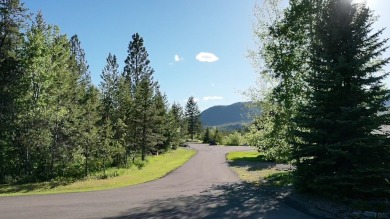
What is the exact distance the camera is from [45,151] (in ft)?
102

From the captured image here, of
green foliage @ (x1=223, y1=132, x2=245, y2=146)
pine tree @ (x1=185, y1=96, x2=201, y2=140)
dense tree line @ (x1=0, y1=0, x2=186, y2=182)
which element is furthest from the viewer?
pine tree @ (x1=185, y1=96, x2=201, y2=140)

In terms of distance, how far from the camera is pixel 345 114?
543 inches

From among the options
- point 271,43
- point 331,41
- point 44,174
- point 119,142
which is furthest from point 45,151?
point 331,41

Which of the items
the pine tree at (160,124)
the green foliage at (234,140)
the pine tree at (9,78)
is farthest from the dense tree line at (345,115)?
the green foliage at (234,140)

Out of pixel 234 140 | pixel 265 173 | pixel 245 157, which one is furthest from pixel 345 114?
pixel 234 140

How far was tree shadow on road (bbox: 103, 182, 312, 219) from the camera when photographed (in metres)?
13.0

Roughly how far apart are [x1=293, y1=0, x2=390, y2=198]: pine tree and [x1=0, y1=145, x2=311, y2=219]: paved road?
8.28 feet

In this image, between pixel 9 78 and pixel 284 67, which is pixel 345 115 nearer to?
pixel 284 67

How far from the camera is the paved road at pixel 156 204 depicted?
13.3m

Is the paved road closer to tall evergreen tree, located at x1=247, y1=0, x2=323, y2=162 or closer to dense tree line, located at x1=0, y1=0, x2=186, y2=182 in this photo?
tall evergreen tree, located at x1=247, y1=0, x2=323, y2=162

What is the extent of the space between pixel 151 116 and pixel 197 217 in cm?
3322

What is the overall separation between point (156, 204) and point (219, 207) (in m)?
2.93

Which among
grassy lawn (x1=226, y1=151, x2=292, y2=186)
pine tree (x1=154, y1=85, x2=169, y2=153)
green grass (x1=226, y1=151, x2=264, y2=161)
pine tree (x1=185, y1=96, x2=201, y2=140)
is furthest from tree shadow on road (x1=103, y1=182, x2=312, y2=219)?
pine tree (x1=185, y1=96, x2=201, y2=140)

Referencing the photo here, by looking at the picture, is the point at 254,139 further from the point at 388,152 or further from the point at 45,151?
the point at 45,151
